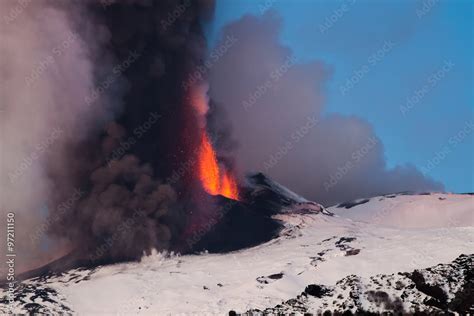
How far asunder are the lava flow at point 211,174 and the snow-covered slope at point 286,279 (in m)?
19.9

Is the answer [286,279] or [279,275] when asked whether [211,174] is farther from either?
[286,279]

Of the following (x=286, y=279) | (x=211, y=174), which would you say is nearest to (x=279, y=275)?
(x=286, y=279)

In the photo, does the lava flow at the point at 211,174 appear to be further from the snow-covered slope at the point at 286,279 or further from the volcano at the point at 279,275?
the snow-covered slope at the point at 286,279

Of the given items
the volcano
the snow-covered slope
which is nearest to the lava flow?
the volcano

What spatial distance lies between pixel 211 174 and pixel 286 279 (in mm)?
48188

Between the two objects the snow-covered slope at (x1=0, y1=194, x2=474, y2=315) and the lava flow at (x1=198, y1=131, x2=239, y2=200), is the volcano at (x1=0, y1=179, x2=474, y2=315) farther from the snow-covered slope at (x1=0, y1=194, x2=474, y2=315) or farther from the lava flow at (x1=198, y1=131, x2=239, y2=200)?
the lava flow at (x1=198, y1=131, x2=239, y2=200)

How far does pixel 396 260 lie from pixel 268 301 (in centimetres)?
2107

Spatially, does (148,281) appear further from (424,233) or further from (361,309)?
(424,233)

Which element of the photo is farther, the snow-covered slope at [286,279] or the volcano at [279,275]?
the snow-covered slope at [286,279]

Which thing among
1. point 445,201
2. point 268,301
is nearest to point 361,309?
point 268,301

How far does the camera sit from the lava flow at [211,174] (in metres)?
140

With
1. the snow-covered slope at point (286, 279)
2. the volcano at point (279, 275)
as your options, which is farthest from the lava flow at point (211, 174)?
the snow-covered slope at point (286, 279)

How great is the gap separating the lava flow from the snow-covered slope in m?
19.9

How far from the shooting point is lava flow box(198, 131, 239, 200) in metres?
140
